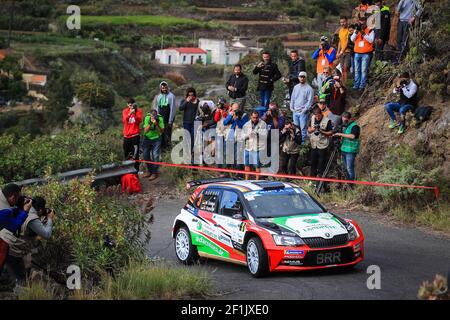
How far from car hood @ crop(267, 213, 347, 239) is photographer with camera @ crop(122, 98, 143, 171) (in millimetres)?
11034

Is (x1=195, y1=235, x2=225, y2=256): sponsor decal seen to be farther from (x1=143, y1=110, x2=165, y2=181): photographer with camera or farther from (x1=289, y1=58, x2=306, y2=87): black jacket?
(x1=289, y1=58, x2=306, y2=87): black jacket

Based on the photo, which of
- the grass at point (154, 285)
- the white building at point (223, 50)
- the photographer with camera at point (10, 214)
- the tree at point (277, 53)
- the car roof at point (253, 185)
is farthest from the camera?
the white building at point (223, 50)

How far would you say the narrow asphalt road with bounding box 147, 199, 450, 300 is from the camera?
14.3m

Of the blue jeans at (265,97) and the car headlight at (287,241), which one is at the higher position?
the blue jeans at (265,97)

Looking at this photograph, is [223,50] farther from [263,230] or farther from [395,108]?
[263,230]

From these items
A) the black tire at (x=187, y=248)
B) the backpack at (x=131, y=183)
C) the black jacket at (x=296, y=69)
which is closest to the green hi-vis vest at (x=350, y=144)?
the black jacket at (x=296, y=69)

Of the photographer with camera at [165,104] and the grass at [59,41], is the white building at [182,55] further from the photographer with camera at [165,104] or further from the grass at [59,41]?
the photographer with camera at [165,104]

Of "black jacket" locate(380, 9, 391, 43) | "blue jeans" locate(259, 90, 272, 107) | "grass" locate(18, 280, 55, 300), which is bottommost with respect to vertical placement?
"grass" locate(18, 280, 55, 300)

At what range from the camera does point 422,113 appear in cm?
2288

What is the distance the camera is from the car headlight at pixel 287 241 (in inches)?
617

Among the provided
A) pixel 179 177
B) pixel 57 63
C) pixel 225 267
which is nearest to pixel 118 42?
pixel 57 63

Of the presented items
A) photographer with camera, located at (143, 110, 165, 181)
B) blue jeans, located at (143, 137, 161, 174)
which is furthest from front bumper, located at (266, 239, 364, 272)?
blue jeans, located at (143, 137, 161, 174)

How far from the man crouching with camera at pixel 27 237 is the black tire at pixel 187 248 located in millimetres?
3682

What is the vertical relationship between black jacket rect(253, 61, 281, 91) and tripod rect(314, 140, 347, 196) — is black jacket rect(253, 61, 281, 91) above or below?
above
